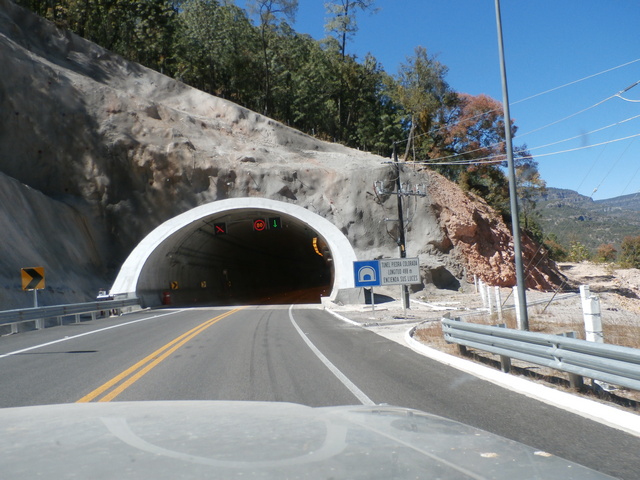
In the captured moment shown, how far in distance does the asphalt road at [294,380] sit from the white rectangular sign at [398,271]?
601cm

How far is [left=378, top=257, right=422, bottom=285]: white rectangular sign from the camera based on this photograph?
69.6ft

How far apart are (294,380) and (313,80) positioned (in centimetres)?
5220

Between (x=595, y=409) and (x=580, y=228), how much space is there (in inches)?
5527

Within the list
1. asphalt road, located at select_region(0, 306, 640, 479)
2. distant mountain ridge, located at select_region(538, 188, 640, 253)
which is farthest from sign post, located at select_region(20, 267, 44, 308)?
distant mountain ridge, located at select_region(538, 188, 640, 253)

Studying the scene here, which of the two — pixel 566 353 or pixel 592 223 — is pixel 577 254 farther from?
pixel 566 353

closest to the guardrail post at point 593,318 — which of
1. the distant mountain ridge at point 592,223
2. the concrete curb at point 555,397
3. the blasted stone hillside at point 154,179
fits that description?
the concrete curb at point 555,397

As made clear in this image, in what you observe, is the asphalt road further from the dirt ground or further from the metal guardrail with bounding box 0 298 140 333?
the metal guardrail with bounding box 0 298 140 333

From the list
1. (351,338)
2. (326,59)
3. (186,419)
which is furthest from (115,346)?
(326,59)

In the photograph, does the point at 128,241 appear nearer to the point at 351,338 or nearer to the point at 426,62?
the point at 426,62

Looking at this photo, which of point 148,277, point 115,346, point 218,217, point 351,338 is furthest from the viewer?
point 218,217

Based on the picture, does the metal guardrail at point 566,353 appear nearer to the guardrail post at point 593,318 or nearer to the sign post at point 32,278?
the guardrail post at point 593,318

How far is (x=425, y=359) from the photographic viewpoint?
1112 centimetres

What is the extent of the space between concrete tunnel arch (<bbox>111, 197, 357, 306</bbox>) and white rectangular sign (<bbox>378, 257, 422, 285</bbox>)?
10253 millimetres

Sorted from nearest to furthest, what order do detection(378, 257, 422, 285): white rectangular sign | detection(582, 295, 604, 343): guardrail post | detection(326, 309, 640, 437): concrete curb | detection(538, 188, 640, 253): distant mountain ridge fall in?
detection(326, 309, 640, 437): concrete curb
detection(582, 295, 604, 343): guardrail post
detection(378, 257, 422, 285): white rectangular sign
detection(538, 188, 640, 253): distant mountain ridge
